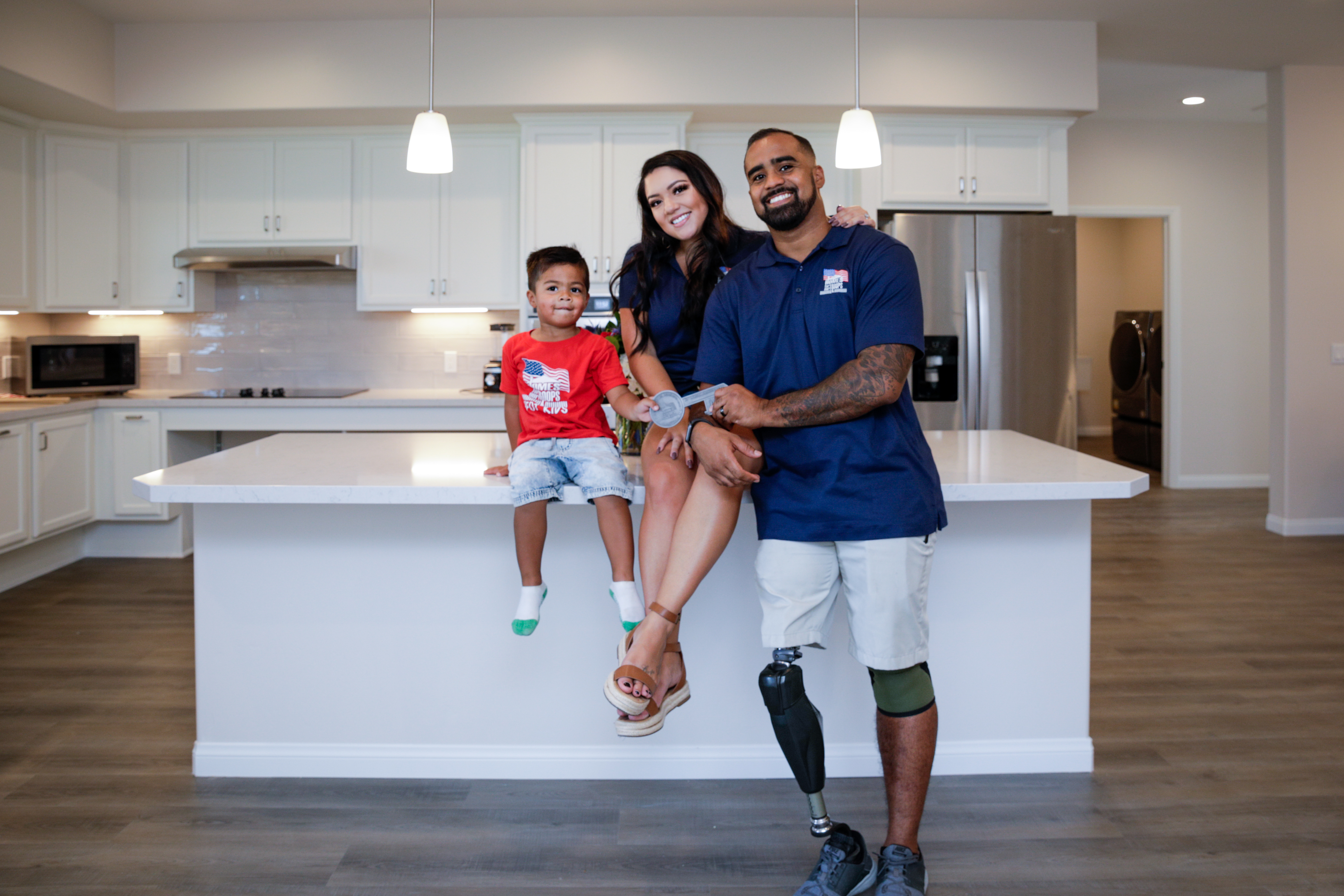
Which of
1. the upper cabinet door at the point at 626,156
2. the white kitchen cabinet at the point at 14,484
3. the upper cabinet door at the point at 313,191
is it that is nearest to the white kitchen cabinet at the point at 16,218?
the white kitchen cabinet at the point at 14,484

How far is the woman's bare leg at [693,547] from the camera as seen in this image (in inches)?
73.8

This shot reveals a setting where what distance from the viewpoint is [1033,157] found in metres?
4.91

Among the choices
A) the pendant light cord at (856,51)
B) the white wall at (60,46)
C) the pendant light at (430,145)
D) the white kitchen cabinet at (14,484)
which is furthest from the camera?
the white kitchen cabinet at (14,484)

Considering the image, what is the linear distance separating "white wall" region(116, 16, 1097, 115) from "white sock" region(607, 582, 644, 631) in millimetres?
3126

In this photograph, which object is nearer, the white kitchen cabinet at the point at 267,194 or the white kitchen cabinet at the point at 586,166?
the white kitchen cabinet at the point at 586,166

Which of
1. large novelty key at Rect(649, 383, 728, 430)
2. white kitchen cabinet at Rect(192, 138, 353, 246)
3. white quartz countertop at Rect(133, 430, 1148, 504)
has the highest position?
white kitchen cabinet at Rect(192, 138, 353, 246)

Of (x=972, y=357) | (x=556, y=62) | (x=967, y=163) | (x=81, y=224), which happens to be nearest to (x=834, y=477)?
(x=972, y=357)

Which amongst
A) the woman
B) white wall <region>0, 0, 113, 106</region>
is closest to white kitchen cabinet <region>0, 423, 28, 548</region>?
white wall <region>0, 0, 113, 106</region>

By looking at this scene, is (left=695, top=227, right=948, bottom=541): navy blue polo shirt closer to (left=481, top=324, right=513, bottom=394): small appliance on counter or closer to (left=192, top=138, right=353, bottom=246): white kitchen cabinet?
(left=481, top=324, right=513, bottom=394): small appliance on counter

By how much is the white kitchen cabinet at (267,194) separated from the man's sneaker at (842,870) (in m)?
4.09

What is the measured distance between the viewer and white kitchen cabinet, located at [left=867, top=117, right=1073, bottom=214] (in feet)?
16.0

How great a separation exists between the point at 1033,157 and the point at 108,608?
4610 millimetres

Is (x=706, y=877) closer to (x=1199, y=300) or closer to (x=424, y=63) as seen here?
(x=424, y=63)

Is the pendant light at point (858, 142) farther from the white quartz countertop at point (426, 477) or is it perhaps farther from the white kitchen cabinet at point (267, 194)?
the white kitchen cabinet at point (267, 194)
